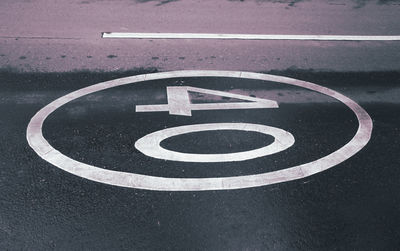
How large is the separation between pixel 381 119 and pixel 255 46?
3.06 metres

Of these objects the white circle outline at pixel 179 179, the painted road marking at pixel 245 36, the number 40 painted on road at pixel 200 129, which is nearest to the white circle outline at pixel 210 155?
the number 40 painted on road at pixel 200 129

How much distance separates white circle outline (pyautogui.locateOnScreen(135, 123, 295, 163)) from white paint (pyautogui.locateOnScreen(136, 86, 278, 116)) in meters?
0.45

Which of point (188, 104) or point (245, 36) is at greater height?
point (245, 36)

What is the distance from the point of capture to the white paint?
19.2 ft

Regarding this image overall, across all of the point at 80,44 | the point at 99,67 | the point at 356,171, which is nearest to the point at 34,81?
the point at 99,67

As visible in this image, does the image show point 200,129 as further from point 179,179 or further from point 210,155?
point 179,179

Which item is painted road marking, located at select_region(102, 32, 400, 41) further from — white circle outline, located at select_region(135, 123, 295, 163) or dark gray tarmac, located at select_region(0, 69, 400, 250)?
white circle outline, located at select_region(135, 123, 295, 163)

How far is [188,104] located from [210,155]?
1.26 metres

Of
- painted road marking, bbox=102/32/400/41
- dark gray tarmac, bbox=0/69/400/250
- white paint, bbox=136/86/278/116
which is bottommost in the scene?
dark gray tarmac, bbox=0/69/400/250

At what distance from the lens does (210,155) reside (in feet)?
16.3

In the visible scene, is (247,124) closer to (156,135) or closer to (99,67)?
(156,135)

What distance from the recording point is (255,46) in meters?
8.13

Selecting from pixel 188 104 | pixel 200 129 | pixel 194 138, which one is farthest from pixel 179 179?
pixel 188 104

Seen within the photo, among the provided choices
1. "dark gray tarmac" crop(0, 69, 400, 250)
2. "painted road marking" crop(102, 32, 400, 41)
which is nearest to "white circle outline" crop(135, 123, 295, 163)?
"dark gray tarmac" crop(0, 69, 400, 250)
